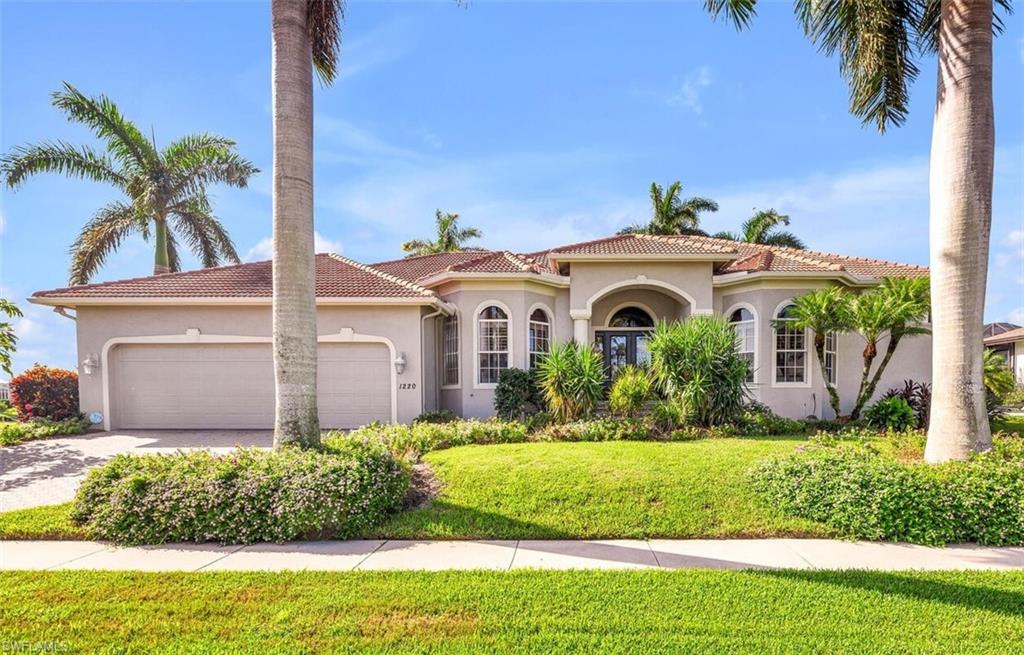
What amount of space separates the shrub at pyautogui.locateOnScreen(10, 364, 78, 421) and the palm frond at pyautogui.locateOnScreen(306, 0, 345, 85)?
12.4 meters

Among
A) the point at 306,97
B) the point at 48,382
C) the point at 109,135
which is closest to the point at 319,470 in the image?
the point at 306,97

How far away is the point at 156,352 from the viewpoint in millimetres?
13750

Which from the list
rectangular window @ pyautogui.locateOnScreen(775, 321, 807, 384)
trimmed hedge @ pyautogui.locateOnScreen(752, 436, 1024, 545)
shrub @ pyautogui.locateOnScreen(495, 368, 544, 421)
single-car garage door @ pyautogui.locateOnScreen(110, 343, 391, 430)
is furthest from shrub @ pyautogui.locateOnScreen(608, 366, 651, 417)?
single-car garage door @ pyautogui.locateOnScreen(110, 343, 391, 430)

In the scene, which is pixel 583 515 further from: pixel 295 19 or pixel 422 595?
pixel 295 19

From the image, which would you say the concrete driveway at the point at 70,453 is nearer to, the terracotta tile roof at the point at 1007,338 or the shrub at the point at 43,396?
the shrub at the point at 43,396

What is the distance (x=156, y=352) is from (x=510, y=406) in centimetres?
1010

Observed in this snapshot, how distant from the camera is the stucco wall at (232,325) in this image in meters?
13.5

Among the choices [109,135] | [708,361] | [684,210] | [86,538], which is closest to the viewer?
[86,538]

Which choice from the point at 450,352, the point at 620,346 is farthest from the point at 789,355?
the point at 450,352

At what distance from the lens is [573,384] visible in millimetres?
12109

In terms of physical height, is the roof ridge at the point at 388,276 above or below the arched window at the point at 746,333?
above

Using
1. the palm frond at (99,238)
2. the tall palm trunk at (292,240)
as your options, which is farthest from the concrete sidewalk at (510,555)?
the palm frond at (99,238)

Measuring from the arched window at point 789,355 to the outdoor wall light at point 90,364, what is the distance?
19.2 m

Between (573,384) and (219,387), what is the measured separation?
32.6ft
